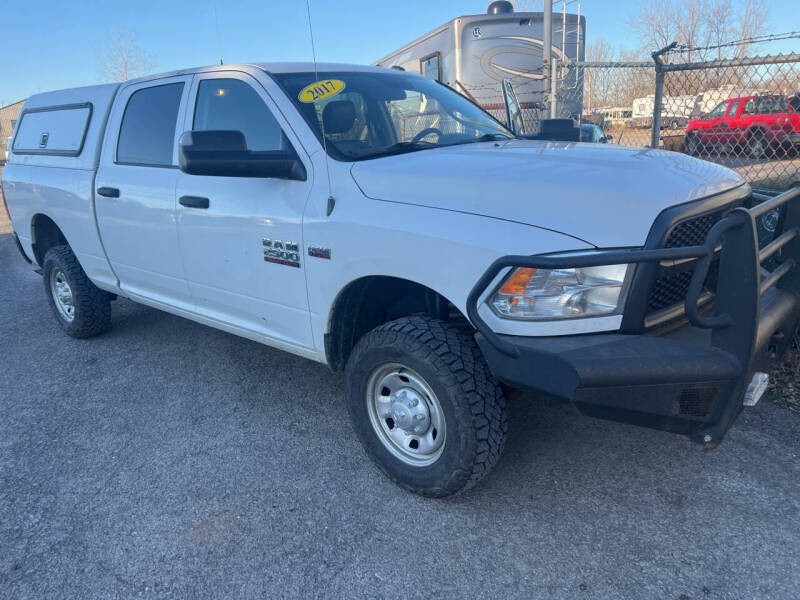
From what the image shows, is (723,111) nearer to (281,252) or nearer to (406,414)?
(281,252)

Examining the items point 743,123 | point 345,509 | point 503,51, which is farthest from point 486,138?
point 503,51

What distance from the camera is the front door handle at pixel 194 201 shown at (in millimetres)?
3359

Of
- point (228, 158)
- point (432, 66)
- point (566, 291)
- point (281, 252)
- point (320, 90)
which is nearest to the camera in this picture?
point (566, 291)

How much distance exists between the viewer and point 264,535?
2.53 m

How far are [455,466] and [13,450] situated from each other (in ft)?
8.02

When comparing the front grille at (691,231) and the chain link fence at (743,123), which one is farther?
the chain link fence at (743,123)

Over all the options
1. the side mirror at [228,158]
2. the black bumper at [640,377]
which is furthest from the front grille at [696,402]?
the side mirror at [228,158]

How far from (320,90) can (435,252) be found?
1332mm

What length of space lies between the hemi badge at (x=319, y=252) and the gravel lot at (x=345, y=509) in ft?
3.39

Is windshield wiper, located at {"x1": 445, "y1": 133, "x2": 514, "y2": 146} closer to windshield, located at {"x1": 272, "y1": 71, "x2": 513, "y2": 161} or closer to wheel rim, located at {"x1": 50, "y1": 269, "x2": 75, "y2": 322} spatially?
windshield, located at {"x1": 272, "y1": 71, "x2": 513, "y2": 161}

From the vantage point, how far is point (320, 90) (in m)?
3.17

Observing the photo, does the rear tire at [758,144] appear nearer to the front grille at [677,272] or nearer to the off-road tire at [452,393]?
the front grille at [677,272]

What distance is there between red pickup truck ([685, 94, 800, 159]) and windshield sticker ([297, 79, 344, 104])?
246 inches

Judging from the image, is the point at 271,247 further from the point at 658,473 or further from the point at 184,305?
the point at 658,473
